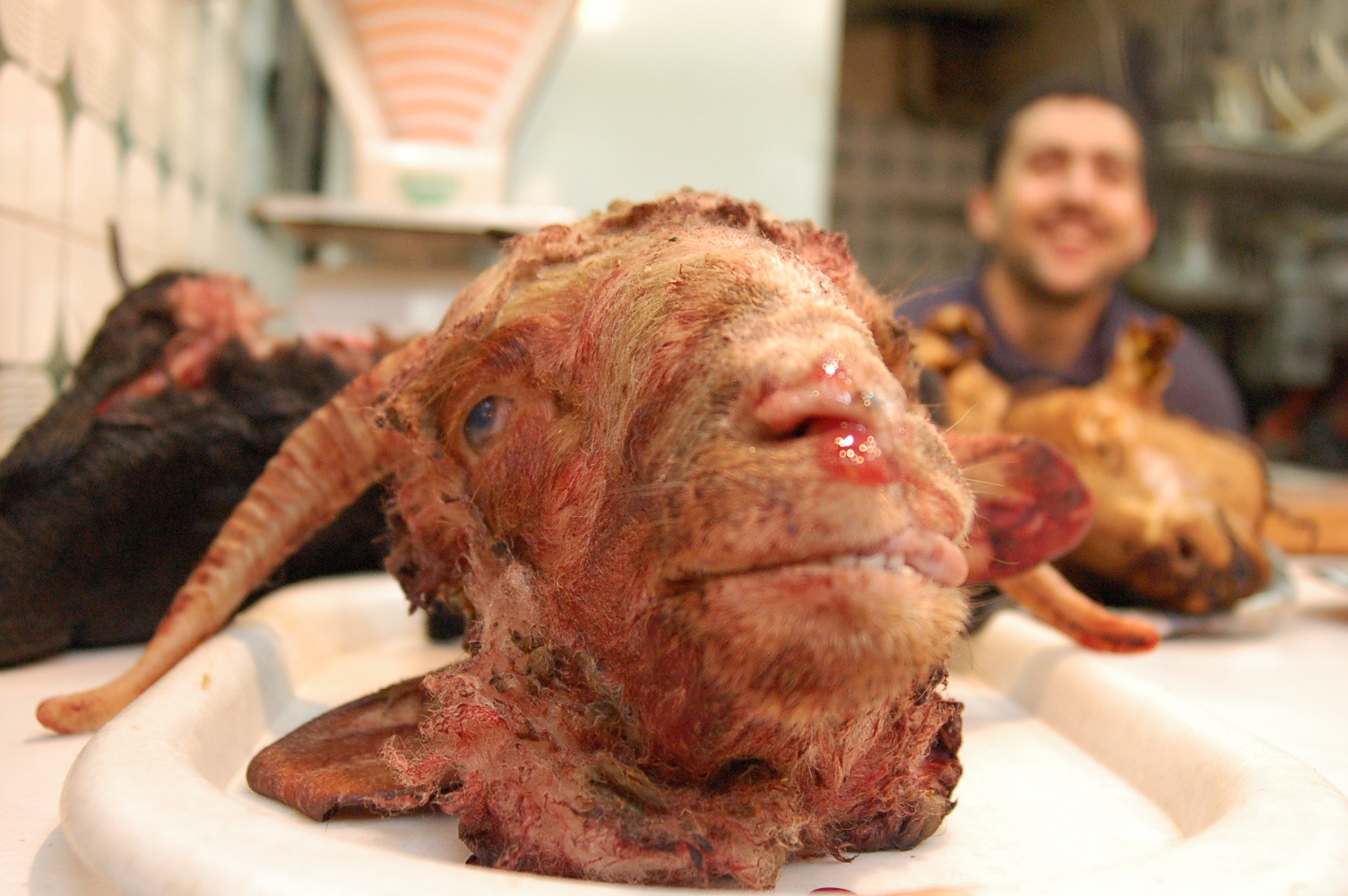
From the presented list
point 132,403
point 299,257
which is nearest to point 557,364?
point 132,403

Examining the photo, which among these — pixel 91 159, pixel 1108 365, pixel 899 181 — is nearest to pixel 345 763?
pixel 91 159

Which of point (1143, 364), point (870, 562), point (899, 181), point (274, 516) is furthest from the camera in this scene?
point (899, 181)

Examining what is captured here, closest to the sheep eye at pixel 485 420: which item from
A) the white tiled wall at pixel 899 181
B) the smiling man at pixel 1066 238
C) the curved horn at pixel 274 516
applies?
the curved horn at pixel 274 516

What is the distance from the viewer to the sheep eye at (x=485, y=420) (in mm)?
587

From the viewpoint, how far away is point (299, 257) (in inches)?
82.4

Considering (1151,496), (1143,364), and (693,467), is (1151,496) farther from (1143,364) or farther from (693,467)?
(693,467)

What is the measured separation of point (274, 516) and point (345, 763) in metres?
0.21

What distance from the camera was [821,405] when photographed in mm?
419

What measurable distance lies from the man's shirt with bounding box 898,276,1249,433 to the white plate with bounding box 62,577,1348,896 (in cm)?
142

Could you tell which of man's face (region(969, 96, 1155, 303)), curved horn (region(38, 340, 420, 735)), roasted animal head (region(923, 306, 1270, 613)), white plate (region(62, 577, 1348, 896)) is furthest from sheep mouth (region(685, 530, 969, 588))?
man's face (region(969, 96, 1155, 303))

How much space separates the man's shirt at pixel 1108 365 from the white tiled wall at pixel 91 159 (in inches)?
53.3

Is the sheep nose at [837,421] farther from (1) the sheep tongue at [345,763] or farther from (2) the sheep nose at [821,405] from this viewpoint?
(1) the sheep tongue at [345,763]

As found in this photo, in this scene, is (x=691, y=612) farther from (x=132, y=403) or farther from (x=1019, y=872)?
(x=132, y=403)

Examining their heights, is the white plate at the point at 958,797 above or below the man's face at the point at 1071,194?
below
